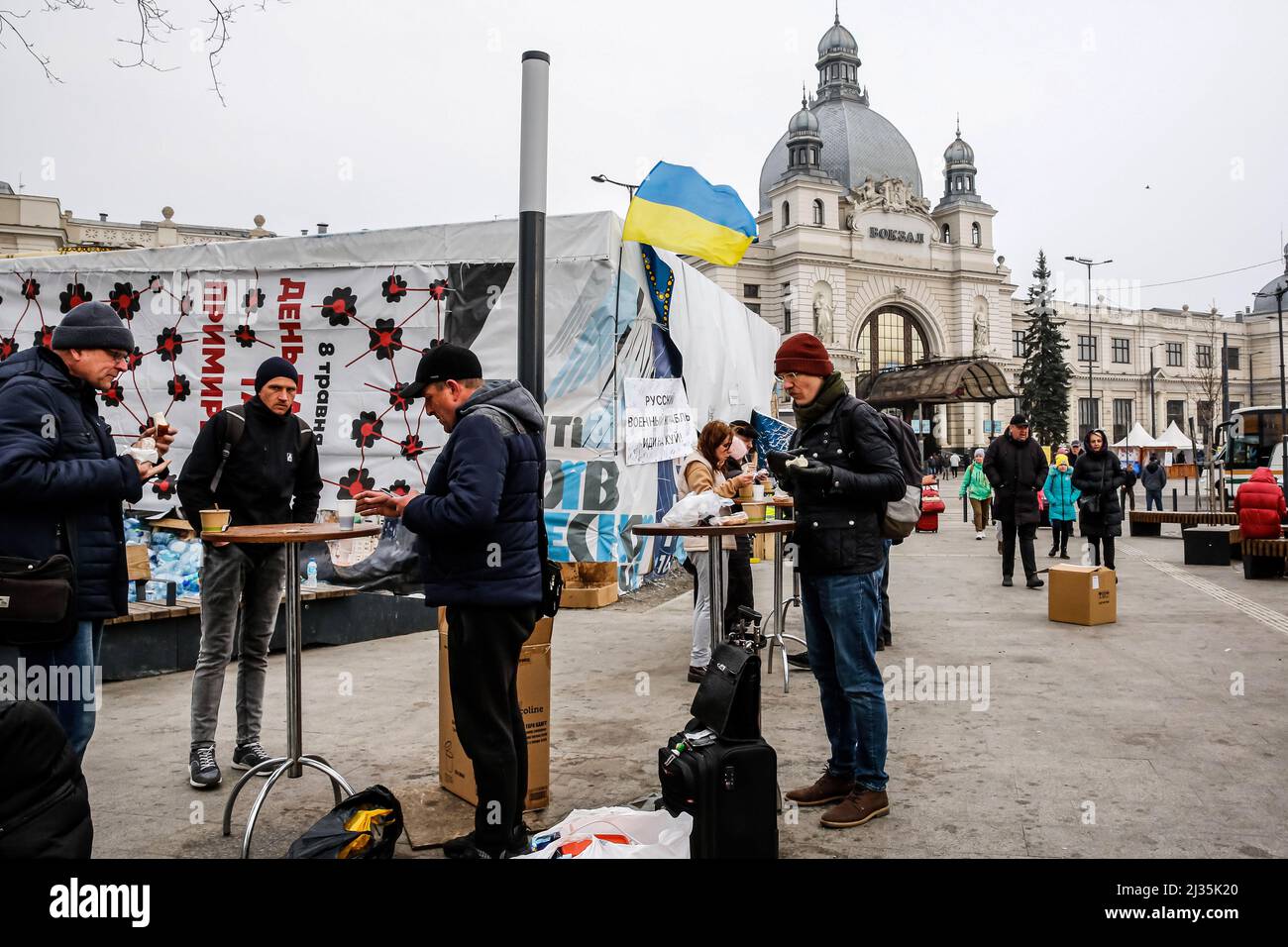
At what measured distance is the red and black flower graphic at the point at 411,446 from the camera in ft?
29.5

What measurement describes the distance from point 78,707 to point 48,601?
42 centimetres

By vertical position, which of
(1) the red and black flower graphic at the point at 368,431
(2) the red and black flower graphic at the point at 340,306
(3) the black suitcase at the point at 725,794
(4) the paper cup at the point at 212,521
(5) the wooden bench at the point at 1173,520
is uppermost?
(2) the red and black flower graphic at the point at 340,306

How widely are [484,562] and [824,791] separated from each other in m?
1.94

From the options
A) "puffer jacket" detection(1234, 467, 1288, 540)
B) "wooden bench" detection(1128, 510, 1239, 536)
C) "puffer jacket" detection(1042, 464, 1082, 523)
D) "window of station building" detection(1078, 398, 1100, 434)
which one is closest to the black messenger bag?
"puffer jacket" detection(1234, 467, 1288, 540)

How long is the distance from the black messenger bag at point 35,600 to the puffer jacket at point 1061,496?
13.2 meters

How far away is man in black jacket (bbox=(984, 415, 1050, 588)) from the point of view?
10266 millimetres

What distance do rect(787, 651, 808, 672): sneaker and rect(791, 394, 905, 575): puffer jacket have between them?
2.97 m

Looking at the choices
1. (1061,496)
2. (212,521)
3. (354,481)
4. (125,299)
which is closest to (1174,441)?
(1061,496)

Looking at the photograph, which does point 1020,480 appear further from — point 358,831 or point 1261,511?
point 358,831

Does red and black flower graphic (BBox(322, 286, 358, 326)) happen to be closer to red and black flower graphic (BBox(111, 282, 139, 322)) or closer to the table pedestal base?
red and black flower graphic (BBox(111, 282, 139, 322))

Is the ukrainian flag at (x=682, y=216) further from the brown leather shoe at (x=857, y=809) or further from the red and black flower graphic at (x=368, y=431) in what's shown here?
the brown leather shoe at (x=857, y=809)

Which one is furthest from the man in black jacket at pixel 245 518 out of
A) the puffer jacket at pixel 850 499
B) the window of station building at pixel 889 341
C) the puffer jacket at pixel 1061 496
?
the window of station building at pixel 889 341
